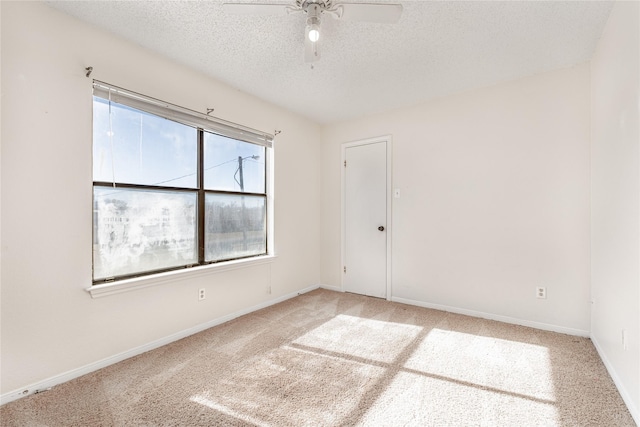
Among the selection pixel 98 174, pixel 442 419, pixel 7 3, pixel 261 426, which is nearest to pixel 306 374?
pixel 261 426

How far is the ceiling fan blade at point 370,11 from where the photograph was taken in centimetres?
158

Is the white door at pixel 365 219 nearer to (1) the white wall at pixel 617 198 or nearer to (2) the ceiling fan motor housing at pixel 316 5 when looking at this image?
(1) the white wall at pixel 617 198

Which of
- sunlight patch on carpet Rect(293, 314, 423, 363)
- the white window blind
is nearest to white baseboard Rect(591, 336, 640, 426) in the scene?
sunlight patch on carpet Rect(293, 314, 423, 363)

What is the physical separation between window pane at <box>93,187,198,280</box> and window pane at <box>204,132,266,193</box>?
0.34 m

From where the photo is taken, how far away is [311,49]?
75.3 inches

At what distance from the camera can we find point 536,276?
2.75 meters

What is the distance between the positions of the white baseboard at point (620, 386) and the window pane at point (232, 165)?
3326mm

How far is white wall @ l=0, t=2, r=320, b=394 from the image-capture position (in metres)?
1.71

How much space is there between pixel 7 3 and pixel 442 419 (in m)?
3.45

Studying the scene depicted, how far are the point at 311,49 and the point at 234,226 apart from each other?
1942mm

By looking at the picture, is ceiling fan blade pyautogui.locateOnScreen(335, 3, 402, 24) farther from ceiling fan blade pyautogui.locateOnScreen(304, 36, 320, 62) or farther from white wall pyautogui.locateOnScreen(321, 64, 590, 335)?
white wall pyautogui.locateOnScreen(321, 64, 590, 335)

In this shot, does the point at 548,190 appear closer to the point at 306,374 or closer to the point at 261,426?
the point at 306,374

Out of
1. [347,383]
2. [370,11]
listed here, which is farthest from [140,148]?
[347,383]

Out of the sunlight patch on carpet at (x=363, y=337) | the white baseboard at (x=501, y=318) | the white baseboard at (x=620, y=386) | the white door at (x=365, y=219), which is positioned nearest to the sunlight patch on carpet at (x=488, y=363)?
the sunlight patch on carpet at (x=363, y=337)
